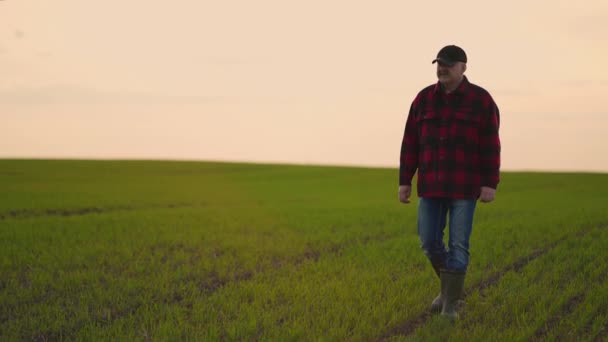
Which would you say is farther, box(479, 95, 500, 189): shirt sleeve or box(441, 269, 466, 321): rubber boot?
box(441, 269, 466, 321): rubber boot

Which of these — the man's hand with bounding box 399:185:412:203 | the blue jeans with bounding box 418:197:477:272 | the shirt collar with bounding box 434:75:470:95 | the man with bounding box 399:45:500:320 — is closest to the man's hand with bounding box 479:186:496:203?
the man with bounding box 399:45:500:320

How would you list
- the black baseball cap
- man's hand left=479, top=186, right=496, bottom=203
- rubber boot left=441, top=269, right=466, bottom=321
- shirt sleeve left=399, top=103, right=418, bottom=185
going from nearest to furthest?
the black baseball cap
man's hand left=479, top=186, right=496, bottom=203
rubber boot left=441, top=269, right=466, bottom=321
shirt sleeve left=399, top=103, right=418, bottom=185

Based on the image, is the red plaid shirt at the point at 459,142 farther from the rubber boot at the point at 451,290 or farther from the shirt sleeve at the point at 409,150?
the rubber boot at the point at 451,290

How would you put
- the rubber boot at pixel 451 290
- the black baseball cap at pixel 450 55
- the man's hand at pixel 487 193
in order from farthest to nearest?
1. the rubber boot at pixel 451 290
2. the man's hand at pixel 487 193
3. the black baseball cap at pixel 450 55

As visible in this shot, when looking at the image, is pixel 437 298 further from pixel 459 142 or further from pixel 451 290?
pixel 459 142

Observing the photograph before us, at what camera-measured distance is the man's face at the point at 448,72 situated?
5816 mm

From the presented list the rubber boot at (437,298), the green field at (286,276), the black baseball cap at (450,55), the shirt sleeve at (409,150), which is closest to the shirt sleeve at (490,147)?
the black baseball cap at (450,55)

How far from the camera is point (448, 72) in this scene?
5.82 m

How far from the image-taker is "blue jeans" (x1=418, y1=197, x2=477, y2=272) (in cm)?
596

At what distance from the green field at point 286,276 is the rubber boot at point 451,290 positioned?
19 centimetres

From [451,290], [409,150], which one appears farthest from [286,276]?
[409,150]

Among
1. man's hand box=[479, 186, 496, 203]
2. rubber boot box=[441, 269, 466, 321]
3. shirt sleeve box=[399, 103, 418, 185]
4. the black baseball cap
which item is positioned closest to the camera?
the black baseball cap

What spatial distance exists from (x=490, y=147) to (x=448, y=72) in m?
0.93

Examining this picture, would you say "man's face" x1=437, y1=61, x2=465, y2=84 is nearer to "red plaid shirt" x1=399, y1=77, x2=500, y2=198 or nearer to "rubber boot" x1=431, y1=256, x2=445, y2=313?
"red plaid shirt" x1=399, y1=77, x2=500, y2=198
